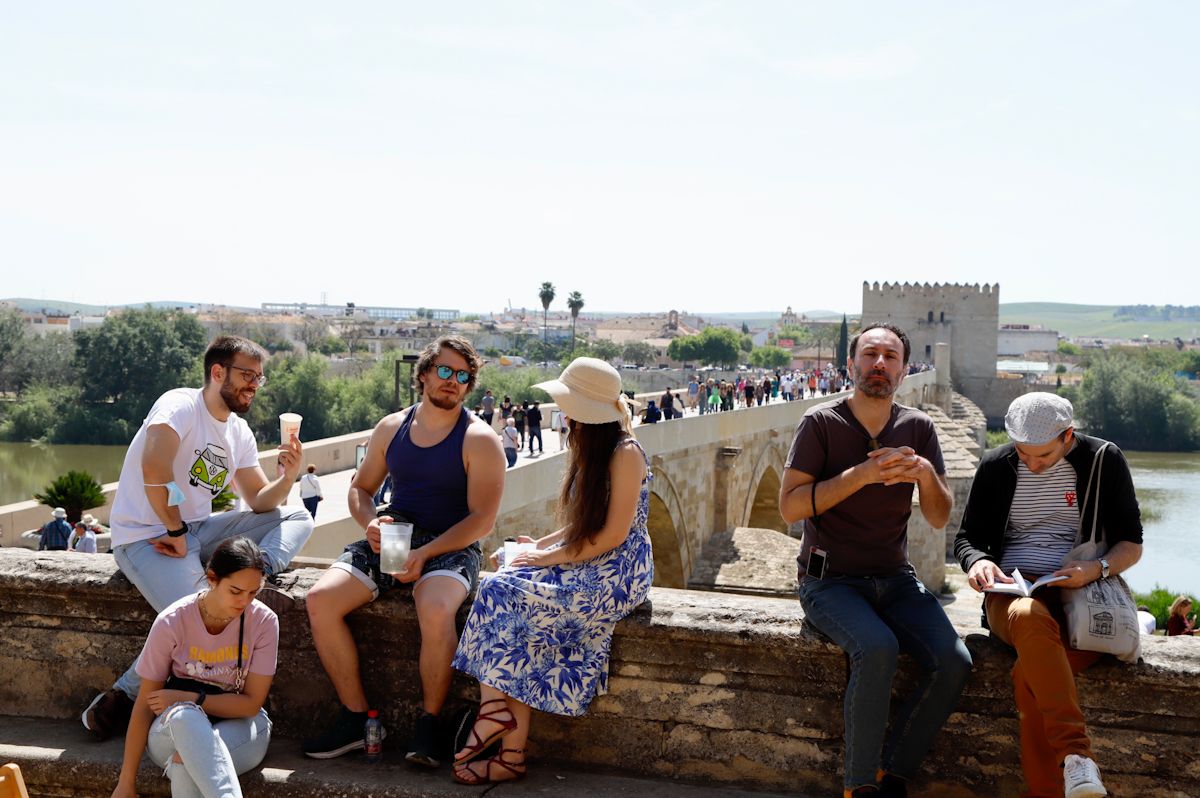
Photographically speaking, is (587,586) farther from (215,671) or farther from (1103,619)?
(1103,619)

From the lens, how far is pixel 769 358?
102 meters

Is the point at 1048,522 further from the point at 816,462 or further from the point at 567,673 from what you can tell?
the point at 567,673

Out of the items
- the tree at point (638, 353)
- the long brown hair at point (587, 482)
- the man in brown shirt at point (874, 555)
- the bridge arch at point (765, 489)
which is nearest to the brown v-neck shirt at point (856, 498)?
the man in brown shirt at point (874, 555)

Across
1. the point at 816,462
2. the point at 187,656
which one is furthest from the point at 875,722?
the point at 187,656

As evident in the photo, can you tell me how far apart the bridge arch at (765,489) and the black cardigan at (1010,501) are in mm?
18984

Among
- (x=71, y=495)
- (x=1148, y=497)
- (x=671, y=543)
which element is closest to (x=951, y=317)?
(x=1148, y=497)

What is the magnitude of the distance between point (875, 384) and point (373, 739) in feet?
5.34

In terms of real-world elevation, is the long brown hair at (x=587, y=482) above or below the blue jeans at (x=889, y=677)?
above

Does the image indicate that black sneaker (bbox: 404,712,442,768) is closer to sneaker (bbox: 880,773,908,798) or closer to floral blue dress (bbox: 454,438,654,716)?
floral blue dress (bbox: 454,438,654,716)

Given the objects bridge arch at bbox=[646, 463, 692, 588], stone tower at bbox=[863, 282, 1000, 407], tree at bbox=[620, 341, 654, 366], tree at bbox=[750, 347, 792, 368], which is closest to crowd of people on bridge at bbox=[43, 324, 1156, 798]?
bridge arch at bbox=[646, 463, 692, 588]

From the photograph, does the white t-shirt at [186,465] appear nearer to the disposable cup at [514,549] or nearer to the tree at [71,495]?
the disposable cup at [514,549]

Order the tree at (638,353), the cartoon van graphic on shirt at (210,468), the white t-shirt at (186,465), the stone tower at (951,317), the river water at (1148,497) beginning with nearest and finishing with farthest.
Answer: the white t-shirt at (186,465)
the cartoon van graphic on shirt at (210,468)
the river water at (1148,497)
the stone tower at (951,317)
the tree at (638,353)

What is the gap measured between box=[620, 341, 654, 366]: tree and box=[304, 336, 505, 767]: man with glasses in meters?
94.9

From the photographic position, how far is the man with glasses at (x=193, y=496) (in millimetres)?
3270
